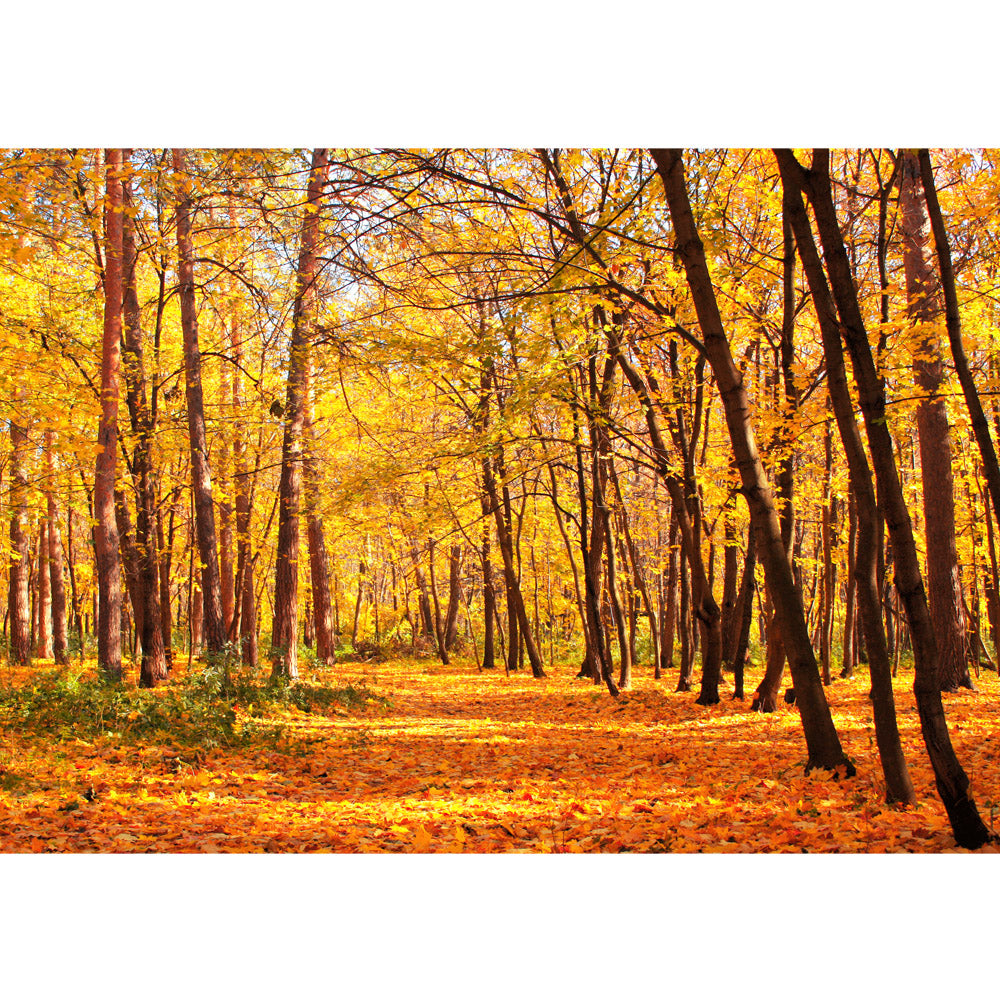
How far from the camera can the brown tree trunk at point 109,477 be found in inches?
308

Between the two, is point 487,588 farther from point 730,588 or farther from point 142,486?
point 142,486

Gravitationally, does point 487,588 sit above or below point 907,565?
below

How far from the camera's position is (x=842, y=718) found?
743 cm

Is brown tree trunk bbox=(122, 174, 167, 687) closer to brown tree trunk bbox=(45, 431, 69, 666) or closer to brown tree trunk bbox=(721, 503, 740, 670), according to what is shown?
brown tree trunk bbox=(45, 431, 69, 666)

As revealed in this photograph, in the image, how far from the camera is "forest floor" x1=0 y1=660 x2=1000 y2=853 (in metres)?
3.47

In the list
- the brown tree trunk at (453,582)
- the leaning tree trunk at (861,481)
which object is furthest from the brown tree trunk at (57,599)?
the leaning tree trunk at (861,481)

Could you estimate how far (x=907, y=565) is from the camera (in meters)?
3.22

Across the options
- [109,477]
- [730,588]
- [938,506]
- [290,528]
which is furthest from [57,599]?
[938,506]

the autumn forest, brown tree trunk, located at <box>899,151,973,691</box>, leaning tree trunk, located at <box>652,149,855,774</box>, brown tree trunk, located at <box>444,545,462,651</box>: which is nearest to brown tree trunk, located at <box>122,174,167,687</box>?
the autumn forest

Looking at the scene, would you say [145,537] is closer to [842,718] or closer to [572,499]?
[572,499]

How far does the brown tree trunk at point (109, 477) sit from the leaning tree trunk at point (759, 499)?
6064 mm

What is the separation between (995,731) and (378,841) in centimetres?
560

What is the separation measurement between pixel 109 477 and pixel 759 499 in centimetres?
672

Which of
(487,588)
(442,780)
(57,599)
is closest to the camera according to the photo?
(442,780)
